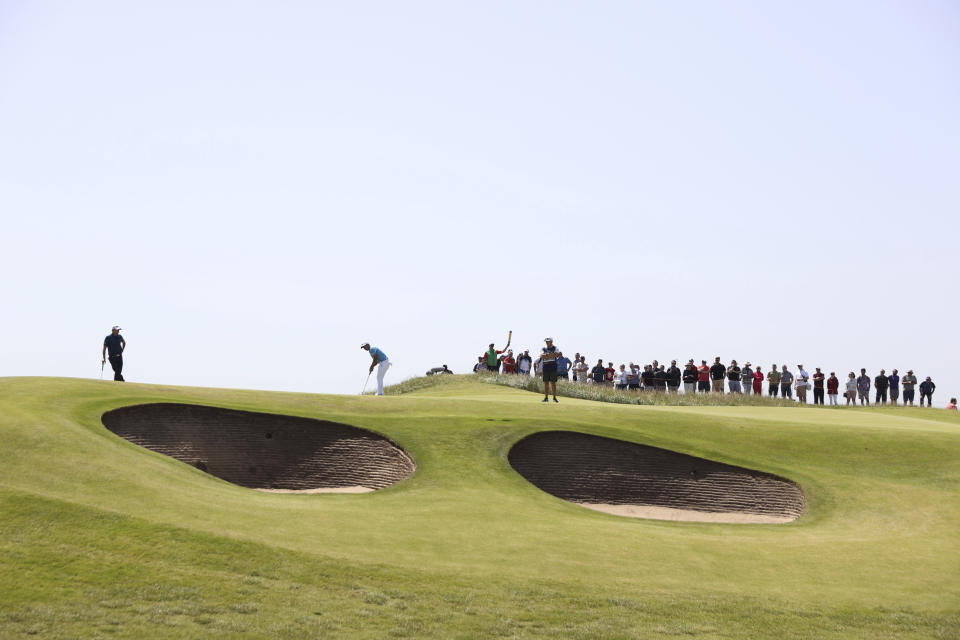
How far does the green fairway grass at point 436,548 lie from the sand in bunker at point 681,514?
1118mm

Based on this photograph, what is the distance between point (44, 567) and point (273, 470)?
12.0 metres

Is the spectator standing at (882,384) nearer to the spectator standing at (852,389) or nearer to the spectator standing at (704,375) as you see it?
the spectator standing at (852,389)

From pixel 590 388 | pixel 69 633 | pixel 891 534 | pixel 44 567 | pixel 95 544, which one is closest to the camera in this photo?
pixel 69 633

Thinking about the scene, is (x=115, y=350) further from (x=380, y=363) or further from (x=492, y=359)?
(x=492, y=359)

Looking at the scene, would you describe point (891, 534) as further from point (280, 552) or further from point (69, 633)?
point (69, 633)

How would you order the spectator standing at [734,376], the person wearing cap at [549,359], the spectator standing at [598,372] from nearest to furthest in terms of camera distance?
the person wearing cap at [549,359] → the spectator standing at [734,376] → the spectator standing at [598,372]

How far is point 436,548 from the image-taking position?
57.5 feet

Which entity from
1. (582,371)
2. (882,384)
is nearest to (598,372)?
(582,371)

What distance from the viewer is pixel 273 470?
26.2 metres

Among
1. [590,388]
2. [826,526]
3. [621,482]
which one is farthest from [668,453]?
[590,388]

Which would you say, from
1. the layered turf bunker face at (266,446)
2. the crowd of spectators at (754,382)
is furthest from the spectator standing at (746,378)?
the layered turf bunker face at (266,446)

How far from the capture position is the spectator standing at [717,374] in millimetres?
49312

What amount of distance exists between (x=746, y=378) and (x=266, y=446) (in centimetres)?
3085

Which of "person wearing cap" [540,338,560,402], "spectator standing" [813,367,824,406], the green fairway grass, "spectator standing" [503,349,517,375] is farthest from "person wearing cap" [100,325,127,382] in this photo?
"spectator standing" [813,367,824,406]
